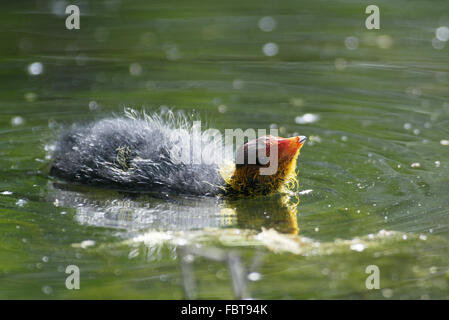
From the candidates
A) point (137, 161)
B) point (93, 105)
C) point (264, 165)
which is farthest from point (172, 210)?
point (93, 105)

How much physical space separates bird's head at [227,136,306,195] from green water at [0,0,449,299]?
129mm

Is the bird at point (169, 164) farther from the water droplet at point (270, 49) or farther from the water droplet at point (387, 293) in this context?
the water droplet at point (270, 49)

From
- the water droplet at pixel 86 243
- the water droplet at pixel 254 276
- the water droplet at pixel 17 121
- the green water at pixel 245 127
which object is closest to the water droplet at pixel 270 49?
the green water at pixel 245 127

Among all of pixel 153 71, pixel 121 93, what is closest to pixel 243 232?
pixel 121 93

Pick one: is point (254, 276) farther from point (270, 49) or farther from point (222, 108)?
point (270, 49)

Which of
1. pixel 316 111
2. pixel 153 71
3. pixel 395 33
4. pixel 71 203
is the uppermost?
pixel 395 33

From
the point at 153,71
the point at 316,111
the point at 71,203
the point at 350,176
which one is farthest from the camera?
the point at 153,71

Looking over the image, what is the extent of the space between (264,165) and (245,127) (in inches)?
62.9

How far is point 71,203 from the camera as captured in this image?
5840mm

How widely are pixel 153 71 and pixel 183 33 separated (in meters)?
1.63

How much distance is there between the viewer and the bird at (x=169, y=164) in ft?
19.5
